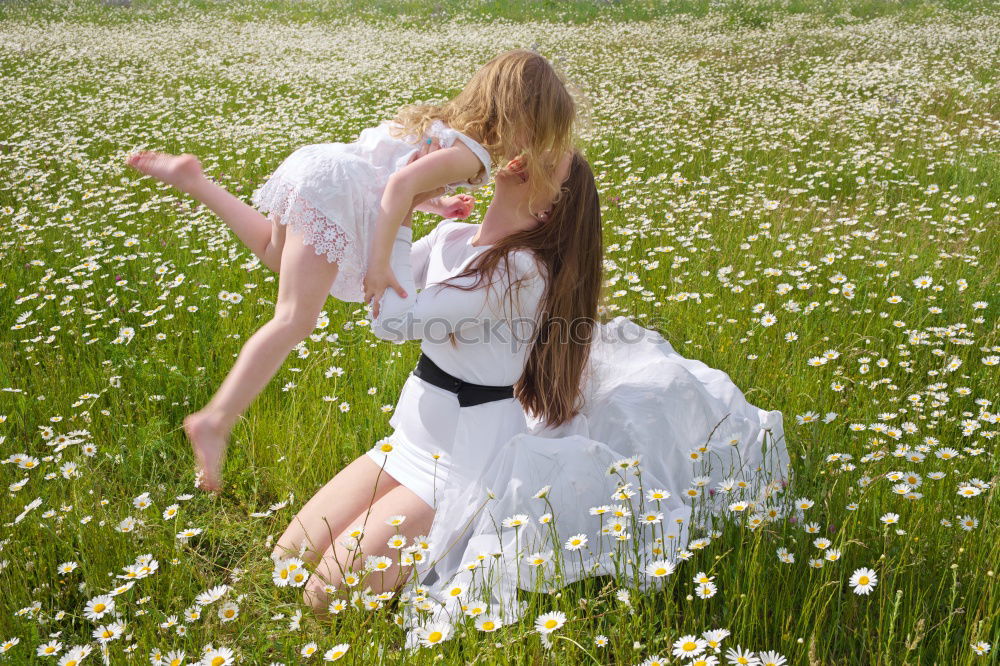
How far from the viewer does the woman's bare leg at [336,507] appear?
2.60 metres

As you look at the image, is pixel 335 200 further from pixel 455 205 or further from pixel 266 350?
pixel 455 205

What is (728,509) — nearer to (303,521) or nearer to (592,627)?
(592,627)

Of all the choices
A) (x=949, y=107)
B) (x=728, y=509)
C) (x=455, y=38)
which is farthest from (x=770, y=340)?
(x=455, y=38)

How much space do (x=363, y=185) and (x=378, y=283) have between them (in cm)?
34

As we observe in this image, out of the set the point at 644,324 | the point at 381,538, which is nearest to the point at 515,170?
the point at 381,538

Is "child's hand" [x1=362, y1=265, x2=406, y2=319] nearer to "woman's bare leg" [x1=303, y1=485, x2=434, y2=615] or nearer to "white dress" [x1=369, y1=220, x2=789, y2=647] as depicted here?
"white dress" [x1=369, y1=220, x2=789, y2=647]

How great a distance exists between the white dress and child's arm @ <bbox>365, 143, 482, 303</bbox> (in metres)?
0.10

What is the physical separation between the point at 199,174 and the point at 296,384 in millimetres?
1249

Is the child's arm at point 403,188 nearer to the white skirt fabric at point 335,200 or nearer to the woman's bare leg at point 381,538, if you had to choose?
the white skirt fabric at point 335,200

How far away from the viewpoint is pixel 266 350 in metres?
2.39

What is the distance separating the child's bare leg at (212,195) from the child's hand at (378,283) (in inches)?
13.5

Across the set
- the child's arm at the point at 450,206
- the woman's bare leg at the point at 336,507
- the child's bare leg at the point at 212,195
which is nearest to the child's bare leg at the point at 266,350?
the child's bare leg at the point at 212,195

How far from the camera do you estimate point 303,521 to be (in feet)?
8.79

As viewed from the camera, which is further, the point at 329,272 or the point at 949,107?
the point at 949,107
